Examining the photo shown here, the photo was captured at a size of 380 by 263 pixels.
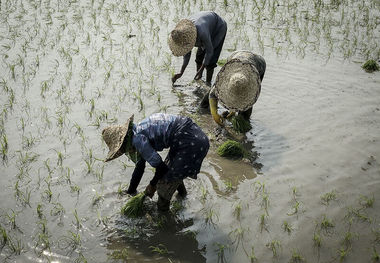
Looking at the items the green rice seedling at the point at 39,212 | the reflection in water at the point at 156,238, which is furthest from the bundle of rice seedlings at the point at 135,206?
the green rice seedling at the point at 39,212

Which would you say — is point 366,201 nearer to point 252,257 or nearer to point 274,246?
point 274,246

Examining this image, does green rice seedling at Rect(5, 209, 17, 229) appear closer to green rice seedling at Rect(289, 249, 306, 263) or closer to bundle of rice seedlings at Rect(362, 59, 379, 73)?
green rice seedling at Rect(289, 249, 306, 263)

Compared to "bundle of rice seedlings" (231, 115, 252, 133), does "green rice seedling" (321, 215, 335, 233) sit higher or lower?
lower

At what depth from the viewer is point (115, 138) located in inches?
121

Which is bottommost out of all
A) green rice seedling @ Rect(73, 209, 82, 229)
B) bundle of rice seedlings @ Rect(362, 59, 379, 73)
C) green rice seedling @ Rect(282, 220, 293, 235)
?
green rice seedling @ Rect(282, 220, 293, 235)

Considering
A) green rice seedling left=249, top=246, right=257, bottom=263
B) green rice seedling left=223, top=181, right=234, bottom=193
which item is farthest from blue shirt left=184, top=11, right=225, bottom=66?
green rice seedling left=249, top=246, right=257, bottom=263

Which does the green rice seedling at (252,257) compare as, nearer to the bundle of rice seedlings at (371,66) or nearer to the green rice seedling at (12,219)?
the green rice seedling at (12,219)

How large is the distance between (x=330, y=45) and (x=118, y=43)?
3.80 meters

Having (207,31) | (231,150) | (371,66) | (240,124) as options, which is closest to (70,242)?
(231,150)

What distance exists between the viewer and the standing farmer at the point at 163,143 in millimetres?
3059

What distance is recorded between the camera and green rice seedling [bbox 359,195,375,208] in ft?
12.2

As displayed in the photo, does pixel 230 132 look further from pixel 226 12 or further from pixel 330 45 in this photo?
pixel 226 12

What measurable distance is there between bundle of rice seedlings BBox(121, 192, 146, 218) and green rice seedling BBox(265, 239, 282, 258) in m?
1.13

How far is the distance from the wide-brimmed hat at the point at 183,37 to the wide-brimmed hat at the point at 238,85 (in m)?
0.96
